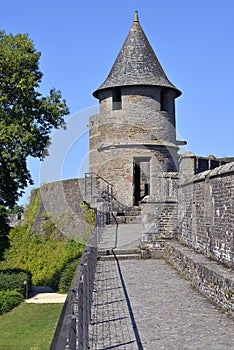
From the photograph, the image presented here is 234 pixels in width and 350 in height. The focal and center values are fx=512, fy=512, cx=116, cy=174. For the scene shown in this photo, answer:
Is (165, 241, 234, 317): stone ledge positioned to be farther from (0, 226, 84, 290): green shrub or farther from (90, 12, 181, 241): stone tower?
(90, 12, 181, 241): stone tower

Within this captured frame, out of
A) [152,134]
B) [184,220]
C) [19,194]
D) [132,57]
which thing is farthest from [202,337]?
[132,57]

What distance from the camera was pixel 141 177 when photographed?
2800 cm

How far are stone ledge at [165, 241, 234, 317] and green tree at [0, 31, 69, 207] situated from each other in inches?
419

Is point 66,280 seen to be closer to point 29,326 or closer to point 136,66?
point 29,326

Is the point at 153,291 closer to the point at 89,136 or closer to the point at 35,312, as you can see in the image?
the point at 35,312

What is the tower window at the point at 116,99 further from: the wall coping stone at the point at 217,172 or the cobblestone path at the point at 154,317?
the cobblestone path at the point at 154,317

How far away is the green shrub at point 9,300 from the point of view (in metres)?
18.7

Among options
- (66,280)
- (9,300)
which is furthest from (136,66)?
(9,300)

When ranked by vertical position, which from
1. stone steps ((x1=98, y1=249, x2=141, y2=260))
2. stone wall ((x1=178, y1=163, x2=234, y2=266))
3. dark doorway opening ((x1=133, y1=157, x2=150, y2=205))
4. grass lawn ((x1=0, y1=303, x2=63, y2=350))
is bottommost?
grass lawn ((x1=0, y1=303, x2=63, y2=350))

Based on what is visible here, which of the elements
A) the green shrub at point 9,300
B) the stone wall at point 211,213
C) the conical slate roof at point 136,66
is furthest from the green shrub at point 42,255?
the stone wall at point 211,213

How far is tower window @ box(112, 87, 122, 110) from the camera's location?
91.5ft

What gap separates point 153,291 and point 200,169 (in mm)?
6228

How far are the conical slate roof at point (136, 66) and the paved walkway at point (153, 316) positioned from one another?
55.7ft

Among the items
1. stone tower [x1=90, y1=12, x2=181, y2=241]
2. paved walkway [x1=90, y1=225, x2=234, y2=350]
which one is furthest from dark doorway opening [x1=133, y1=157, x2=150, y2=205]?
paved walkway [x1=90, y1=225, x2=234, y2=350]
